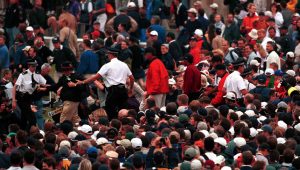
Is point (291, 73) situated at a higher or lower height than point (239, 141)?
lower

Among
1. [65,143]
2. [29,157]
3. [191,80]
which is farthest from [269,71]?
[29,157]

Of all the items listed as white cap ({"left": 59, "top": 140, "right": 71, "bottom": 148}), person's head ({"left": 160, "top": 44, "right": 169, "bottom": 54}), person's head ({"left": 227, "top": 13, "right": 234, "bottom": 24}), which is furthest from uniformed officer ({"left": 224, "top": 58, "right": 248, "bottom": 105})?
person's head ({"left": 227, "top": 13, "right": 234, "bottom": 24})

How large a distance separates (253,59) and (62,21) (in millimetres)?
5647

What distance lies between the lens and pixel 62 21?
Answer: 141 ft

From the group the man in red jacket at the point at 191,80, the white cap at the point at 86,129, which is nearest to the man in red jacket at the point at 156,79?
the man in red jacket at the point at 191,80

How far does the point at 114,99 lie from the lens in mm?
35469

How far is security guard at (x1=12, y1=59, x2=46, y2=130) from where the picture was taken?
116 feet

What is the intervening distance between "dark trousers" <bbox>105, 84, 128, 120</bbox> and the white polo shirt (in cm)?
217

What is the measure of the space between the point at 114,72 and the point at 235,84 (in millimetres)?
2544

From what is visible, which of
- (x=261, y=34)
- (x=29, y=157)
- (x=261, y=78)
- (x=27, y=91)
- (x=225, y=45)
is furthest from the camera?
(x=261, y=34)

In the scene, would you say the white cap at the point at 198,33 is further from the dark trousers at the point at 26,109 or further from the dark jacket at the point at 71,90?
the dark trousers at the point at 26,109

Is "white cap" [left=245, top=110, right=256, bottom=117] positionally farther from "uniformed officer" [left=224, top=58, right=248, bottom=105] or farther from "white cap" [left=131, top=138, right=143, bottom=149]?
"white cap" [left=131, top=138, right=143, bottom=149]

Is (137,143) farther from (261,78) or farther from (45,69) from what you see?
(45,69)

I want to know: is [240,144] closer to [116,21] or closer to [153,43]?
[153,43]
